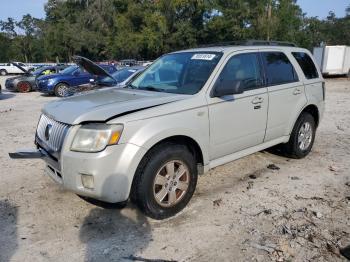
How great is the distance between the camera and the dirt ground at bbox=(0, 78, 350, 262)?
3.49 m

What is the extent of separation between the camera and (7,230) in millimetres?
3945

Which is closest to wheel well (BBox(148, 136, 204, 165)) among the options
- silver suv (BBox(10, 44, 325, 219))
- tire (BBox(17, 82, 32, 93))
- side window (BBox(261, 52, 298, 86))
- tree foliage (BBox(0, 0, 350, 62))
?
silver suv (BBox(10, 44, 325, 219))

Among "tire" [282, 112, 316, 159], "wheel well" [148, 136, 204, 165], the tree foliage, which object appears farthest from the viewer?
the tree foliage

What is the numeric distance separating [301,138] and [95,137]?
376 cm

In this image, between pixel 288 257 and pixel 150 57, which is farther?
pixel 150 57

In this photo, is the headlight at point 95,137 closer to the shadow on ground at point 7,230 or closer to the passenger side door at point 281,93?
the shadow on ground at point 7,230

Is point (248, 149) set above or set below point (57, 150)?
below

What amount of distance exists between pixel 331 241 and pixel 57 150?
289 centimetres

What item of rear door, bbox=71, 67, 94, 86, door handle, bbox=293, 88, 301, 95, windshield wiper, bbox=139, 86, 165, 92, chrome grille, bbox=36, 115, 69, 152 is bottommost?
rear door, bbox=71, 67, 94, 86

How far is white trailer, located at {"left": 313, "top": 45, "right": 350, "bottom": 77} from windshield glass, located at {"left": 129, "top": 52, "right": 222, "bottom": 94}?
2425 cm

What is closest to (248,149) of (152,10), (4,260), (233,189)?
(233,189)

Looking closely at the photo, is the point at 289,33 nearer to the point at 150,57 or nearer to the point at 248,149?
the point at 150,57

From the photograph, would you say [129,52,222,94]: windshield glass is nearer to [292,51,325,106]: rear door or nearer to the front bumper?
the front bumper

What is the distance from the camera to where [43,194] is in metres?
4.83
